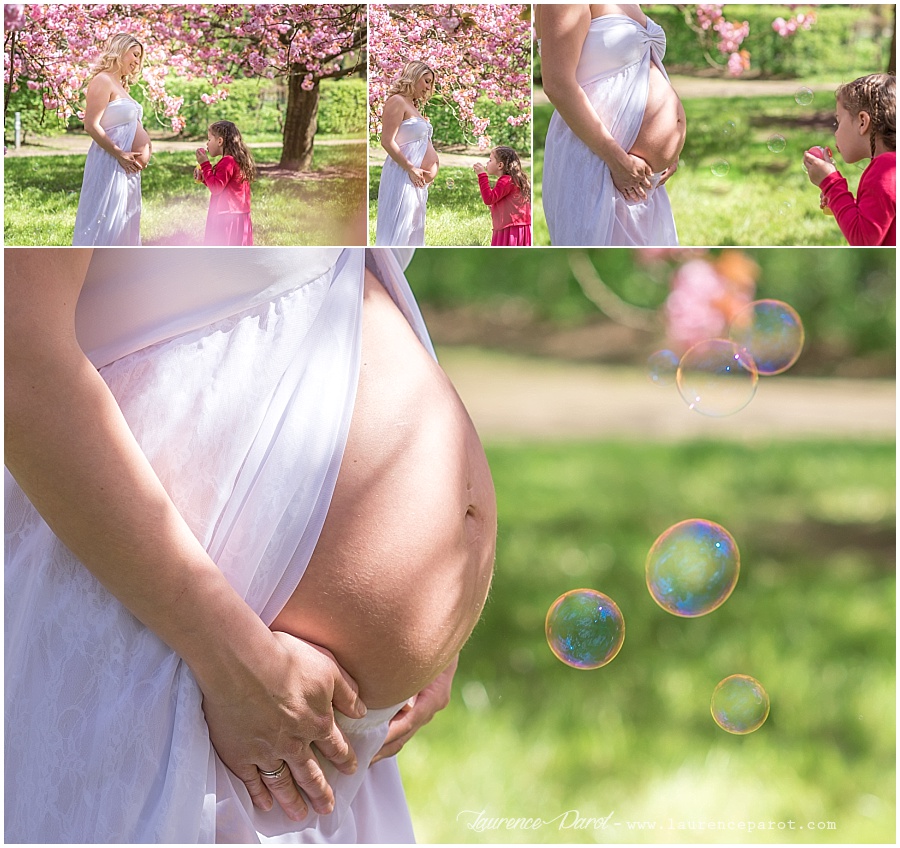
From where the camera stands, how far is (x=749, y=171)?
1.56m

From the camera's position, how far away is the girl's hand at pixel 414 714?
114 centimetres

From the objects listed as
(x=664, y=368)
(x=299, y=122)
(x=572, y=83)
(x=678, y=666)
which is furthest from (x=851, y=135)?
(x=678, y=666)

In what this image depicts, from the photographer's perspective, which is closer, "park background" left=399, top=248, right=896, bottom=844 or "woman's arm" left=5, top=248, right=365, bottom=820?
"woman's arm" left=5, top=248, right=365, bottom=820

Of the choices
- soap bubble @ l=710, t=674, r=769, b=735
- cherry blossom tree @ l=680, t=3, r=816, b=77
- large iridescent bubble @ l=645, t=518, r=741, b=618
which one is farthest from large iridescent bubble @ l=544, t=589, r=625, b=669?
cherry blossom tree @ l=680, t=3, r=816, b=77

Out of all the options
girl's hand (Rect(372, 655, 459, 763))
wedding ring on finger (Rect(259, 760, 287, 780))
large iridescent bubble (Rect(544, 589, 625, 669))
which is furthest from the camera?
large iridescent bubble (Rect(544, 589, 625, 669))

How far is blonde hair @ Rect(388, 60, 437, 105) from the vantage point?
1506mm

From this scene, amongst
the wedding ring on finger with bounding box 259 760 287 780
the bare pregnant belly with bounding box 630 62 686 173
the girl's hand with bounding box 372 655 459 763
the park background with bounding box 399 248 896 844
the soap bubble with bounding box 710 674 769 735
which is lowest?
the park background with bounding box 399 248 896 844

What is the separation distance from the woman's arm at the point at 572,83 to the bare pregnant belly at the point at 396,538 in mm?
529

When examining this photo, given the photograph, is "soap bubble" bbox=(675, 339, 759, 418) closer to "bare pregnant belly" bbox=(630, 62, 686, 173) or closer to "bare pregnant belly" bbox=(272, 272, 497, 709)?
"bare pregnant belly" bbox=(630, 62, 686, 173)

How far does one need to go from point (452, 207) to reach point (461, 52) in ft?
0.74

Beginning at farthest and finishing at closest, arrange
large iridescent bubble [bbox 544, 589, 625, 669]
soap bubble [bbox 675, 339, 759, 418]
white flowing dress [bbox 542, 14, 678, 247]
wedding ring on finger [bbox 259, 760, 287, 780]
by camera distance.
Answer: soap bubble [bbox 675, 339, 759, 418], large iridescent bubble [bbox 544, 589, 625, 669], white flowing dress [bbox 542, 14, 678, 247], wedding ring on finger [bbox 259, 760, 287, 780]

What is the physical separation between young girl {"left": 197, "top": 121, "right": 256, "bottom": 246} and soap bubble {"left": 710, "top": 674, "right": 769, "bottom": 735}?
1.07 metres

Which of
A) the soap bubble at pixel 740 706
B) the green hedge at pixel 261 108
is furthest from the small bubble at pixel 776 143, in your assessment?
the soap bubble at pixel 740 706

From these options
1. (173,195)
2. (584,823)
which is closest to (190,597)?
(173,195)
